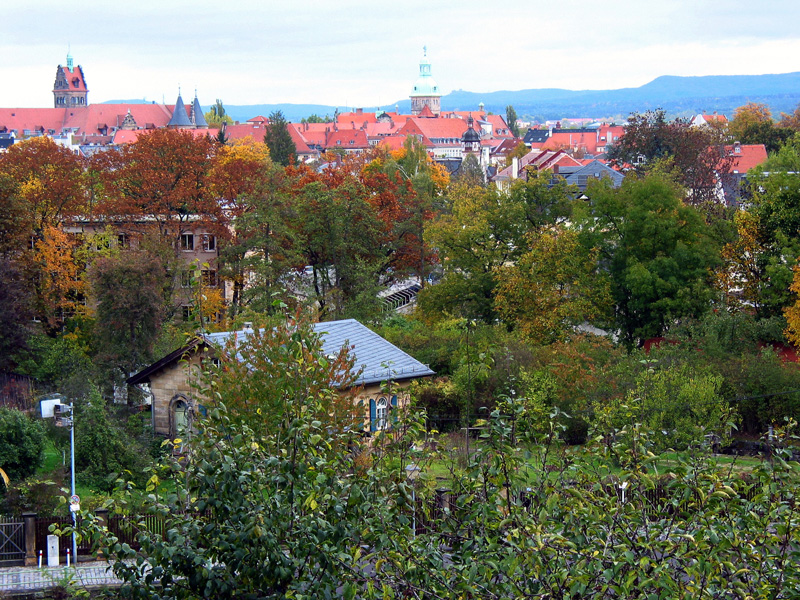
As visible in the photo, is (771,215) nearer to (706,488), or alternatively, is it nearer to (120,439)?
(120,439)

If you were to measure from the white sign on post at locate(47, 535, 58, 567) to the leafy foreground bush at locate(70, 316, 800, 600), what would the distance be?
12.3 metres

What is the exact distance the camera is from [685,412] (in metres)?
25.0

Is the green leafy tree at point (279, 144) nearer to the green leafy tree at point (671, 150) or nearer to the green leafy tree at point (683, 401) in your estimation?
the green leafy tree at point (671, 150)

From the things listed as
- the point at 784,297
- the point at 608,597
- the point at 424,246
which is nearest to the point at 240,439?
the point at 608,597

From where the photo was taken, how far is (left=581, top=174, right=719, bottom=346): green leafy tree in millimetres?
33812

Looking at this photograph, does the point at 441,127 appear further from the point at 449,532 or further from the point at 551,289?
the point at 449,532

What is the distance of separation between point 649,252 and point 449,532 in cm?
2908

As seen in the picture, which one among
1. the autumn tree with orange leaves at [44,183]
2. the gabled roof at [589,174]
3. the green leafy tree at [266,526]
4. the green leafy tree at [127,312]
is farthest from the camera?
the gabled roof at [589,174]

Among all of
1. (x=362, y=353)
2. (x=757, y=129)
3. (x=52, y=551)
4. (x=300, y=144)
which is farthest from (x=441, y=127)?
(x=52, y=551)

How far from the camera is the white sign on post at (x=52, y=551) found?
18.9 meters

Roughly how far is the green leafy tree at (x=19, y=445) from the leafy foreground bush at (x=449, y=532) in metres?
16.8

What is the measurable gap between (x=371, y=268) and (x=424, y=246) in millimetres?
7444

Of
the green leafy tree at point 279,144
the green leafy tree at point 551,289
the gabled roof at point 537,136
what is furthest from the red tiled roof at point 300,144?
the green leafy tree at point 551,289

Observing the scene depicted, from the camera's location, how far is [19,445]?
23422 millimetres
